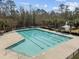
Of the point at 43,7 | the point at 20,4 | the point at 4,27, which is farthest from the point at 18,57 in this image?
the point at 43,7

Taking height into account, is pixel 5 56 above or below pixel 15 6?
below

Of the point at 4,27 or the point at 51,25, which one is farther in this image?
the point at 51,25

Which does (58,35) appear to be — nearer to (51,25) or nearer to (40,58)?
(51,25)

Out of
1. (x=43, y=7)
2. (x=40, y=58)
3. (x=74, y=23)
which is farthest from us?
(x=43, y=7)

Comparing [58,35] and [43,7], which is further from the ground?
[43,7]

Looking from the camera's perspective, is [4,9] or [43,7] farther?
[43,7]

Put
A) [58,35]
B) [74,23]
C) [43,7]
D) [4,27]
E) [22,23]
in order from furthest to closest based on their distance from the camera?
[43,7]
[22,23]
[74,23]
[4,27]
[58,35]

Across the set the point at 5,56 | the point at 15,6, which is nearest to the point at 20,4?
the point at 15,6

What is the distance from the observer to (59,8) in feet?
131

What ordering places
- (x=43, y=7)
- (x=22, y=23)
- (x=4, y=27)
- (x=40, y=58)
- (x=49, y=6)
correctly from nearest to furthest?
(x=40, y=58) < (x=4, y=27) < (x=22, y=23) < (x=43, y=7) < (x=49, y=6)

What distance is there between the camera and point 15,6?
34281 mm

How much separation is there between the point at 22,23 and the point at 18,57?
17930mm

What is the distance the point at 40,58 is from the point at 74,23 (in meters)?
16.6

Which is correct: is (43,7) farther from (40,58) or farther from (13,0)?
(40,58)
